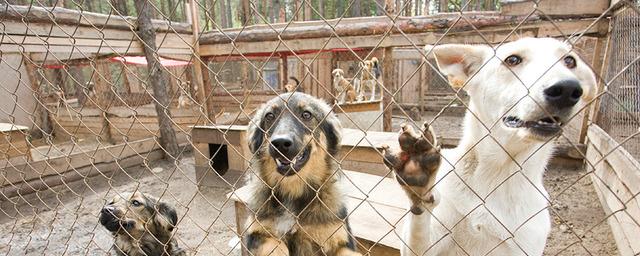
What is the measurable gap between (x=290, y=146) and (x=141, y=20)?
6.69 metres

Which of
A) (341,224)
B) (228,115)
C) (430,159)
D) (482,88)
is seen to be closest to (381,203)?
(341,224)

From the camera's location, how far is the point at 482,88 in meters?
1.69

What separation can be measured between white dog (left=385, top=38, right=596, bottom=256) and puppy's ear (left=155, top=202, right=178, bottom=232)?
2424 mm

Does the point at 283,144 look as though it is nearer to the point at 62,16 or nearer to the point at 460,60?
the point at 460,60

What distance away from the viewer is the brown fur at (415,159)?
1.29 meters

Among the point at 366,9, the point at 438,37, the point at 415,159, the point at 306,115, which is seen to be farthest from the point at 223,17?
the point at 415,159

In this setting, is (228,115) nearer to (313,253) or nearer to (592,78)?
(313,253)

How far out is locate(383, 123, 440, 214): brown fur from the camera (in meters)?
1.29

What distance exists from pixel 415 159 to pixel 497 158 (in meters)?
0.64

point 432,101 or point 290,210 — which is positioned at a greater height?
point 290,210

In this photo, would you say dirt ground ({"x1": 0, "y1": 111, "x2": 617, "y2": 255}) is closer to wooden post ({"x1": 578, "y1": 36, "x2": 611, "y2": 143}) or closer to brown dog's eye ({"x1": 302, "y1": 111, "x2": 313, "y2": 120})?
wooden post ({"x1": 578, "y1": 36, "x2": 611, "y2": 143})

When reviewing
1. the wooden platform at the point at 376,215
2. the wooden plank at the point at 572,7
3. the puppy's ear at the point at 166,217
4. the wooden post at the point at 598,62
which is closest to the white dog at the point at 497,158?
the wooden platform at the point at 376,215

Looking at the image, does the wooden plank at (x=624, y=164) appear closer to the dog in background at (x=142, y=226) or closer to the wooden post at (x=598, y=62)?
the wooden post at (x=598, y=62)

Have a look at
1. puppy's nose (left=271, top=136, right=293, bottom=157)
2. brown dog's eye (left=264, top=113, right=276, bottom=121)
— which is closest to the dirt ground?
brown dog's eye (left=264, top=113, right=276, bottom=121)
